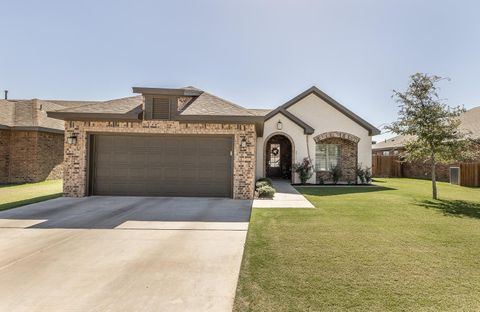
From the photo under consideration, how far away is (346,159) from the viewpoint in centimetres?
1645

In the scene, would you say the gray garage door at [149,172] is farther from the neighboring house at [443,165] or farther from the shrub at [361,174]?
the neighboring house at [443,165]

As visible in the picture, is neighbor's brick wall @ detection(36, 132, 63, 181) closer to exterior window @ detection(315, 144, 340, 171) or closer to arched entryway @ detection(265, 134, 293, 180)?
arched entryway @ detection(265, 134, 293, 180)

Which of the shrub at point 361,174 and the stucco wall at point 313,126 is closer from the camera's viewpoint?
the stucco wall at point 313,126

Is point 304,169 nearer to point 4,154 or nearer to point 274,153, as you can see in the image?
point 274,153

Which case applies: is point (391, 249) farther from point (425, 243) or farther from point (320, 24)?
point (320, 24)

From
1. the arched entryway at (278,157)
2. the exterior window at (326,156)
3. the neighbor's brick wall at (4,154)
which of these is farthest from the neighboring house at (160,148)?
the arched entryway at (278,157)

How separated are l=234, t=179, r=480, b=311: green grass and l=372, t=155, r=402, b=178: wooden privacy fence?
16.9m

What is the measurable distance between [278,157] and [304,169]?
6.76 metres

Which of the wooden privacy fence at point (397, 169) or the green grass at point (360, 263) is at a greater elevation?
the wooden privacy fence at point (397, 169)

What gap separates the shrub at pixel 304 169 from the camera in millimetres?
15445

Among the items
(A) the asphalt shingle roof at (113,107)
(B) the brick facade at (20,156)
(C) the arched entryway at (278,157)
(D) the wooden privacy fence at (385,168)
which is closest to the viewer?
(A) the asphalt shingle roof at (113,107)

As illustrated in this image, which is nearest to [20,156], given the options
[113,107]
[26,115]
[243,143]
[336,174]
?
[26,115]

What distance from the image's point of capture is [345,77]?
14633 mm

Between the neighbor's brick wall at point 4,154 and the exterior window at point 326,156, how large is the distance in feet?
65.3
